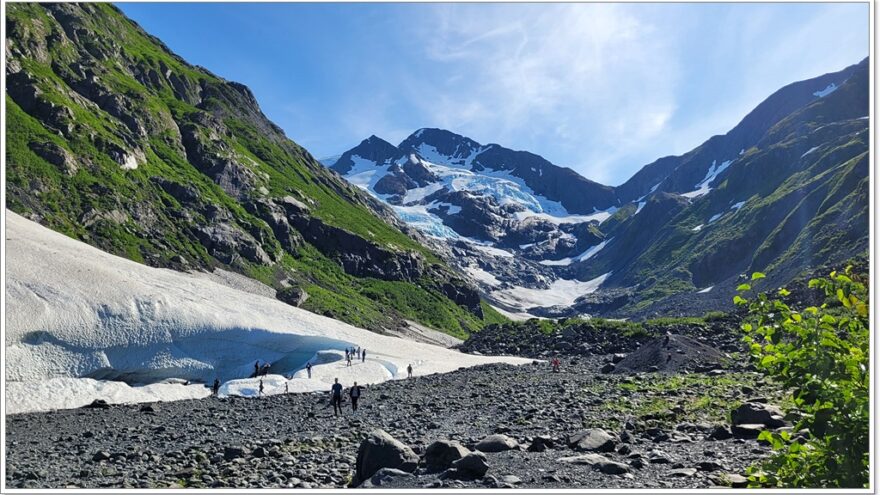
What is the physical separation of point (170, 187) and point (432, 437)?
12632 cm

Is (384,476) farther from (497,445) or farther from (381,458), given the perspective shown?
(497,445)

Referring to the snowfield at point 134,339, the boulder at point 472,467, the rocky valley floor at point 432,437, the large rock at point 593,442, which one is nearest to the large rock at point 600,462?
the rocky valley floor at point 432,437

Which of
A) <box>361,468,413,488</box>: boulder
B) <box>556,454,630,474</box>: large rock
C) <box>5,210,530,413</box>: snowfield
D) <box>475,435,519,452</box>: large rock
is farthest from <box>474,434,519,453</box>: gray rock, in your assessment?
<box>5,210,530,413</box>: snowfield

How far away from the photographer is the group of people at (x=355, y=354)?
195 feet

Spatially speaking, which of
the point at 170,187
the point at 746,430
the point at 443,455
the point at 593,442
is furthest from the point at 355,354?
the point at 170,187

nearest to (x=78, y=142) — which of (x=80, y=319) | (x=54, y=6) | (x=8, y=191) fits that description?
(x=8, y=191)

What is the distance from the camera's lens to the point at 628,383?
36.2 m

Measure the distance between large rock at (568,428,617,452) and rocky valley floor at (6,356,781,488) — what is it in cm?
5

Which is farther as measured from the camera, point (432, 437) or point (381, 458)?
point (432, 437)

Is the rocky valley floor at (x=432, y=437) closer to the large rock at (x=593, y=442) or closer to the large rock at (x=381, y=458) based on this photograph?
the large rock at (x=593, y=442)

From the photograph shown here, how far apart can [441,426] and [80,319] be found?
38.9 metres

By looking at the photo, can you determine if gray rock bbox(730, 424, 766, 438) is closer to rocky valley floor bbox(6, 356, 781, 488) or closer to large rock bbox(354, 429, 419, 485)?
rocky valley floor bbox(6, 356, 781, 488)

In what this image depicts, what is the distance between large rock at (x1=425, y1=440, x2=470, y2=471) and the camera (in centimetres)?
1489

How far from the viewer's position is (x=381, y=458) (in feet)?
49.5
